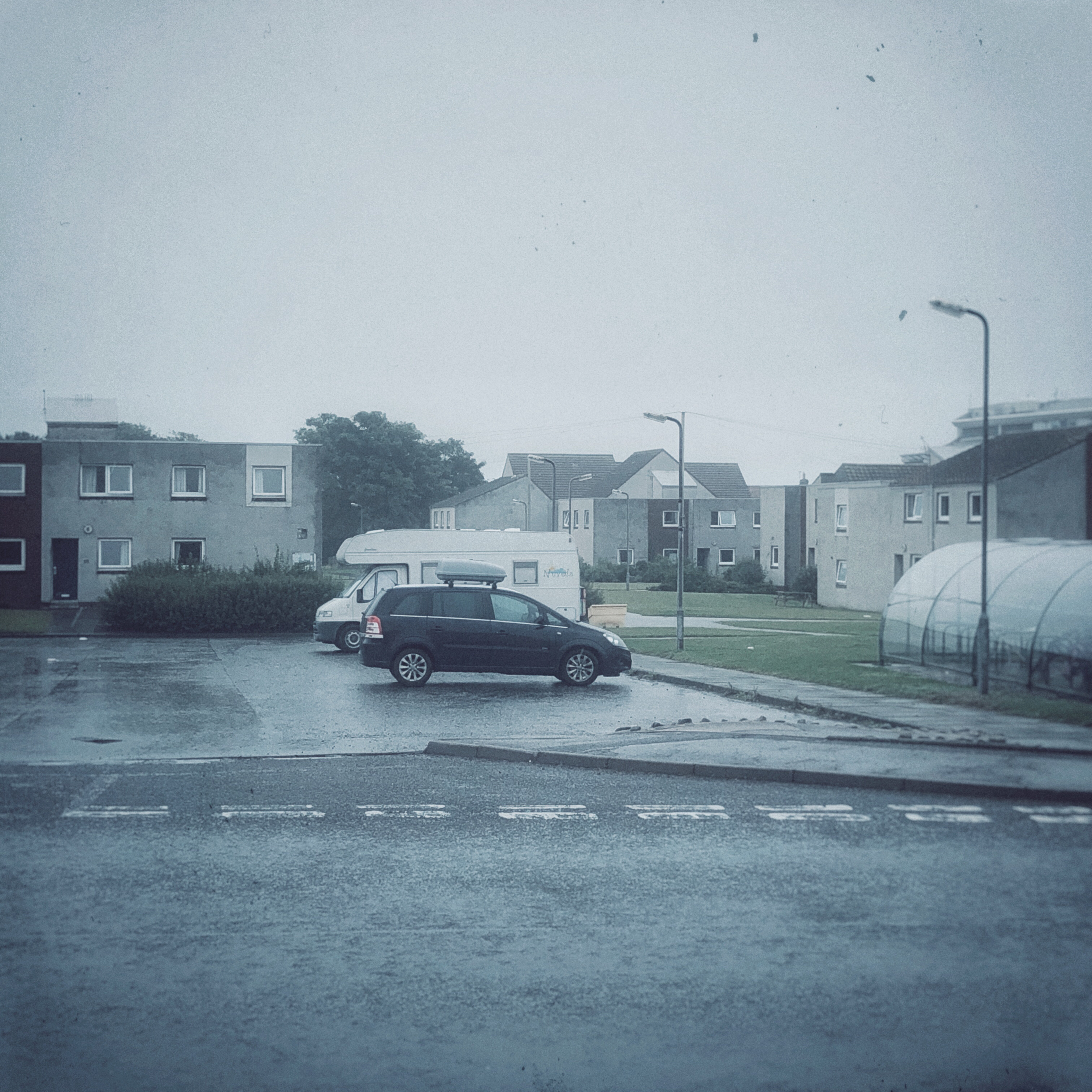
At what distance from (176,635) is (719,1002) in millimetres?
32374

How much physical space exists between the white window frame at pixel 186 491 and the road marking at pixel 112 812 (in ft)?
117

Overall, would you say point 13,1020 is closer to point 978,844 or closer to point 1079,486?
point 978,844

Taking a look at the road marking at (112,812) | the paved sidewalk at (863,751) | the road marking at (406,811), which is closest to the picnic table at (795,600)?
the paved sidewalk at (863,751)

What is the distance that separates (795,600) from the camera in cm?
5462

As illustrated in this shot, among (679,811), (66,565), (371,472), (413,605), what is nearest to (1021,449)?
(679,811)

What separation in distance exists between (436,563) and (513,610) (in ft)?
32.9

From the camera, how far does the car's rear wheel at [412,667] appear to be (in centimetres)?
2131

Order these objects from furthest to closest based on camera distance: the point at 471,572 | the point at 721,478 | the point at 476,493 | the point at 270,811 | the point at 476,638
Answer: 1. the point at 476,493
2. the point at 721,478
3. the point at 471,572
4. the point at 476,638
5. the point at 270,811

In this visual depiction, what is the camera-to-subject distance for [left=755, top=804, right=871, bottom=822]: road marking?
10016 mm

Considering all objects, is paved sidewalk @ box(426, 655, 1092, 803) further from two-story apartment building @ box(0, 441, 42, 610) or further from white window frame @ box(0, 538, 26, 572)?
white window frame @ box(0, 538, 26, 572)

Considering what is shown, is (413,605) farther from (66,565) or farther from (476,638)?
(66,565)

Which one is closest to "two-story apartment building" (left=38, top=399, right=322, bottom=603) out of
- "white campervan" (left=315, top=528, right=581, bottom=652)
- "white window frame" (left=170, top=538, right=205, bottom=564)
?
"white window frame" (left=170, top=538, right=205, bottom=564)

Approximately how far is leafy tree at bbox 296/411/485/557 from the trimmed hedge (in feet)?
168

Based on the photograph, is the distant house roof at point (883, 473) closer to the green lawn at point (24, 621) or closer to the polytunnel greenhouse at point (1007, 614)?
the polytunnel greenhouse at point (1007, 614)
